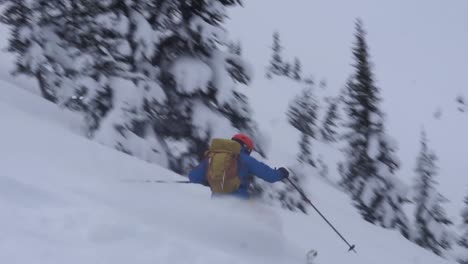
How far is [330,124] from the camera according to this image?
5319 cm

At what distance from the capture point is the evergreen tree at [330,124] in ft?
171

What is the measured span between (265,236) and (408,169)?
45.9m

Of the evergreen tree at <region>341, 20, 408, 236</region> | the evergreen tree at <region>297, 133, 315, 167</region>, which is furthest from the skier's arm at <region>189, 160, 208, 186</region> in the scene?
the evergreen tree at <region>297, 133, 315, 167</region>

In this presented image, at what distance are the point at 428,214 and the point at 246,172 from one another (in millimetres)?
25307

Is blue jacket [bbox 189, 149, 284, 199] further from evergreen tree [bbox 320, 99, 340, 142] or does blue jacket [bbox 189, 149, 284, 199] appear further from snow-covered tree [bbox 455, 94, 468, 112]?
snow-covered tree [bbox 455, 94, 468, 112]

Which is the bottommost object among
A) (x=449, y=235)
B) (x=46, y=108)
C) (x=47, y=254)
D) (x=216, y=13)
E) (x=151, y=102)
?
(x=449, y=235)

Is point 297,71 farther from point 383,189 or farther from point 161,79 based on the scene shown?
point 161,79

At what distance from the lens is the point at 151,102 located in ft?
42.4

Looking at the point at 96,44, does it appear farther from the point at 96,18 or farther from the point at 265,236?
the point at 265,236

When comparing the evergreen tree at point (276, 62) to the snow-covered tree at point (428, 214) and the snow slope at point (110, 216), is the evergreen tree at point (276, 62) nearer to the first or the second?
the snow-covered tree at point (428, 214)

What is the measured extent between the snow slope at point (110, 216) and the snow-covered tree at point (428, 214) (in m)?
19.1

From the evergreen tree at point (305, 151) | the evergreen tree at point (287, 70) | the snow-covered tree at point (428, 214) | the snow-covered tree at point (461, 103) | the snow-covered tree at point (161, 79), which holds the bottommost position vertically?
the evergreen tree at point (287, 70)

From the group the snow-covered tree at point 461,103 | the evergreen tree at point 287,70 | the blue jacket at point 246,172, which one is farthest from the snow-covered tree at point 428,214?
the snow-covered tree at point 461,103

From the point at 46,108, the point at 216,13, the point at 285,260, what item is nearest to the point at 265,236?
the point at 285,260
